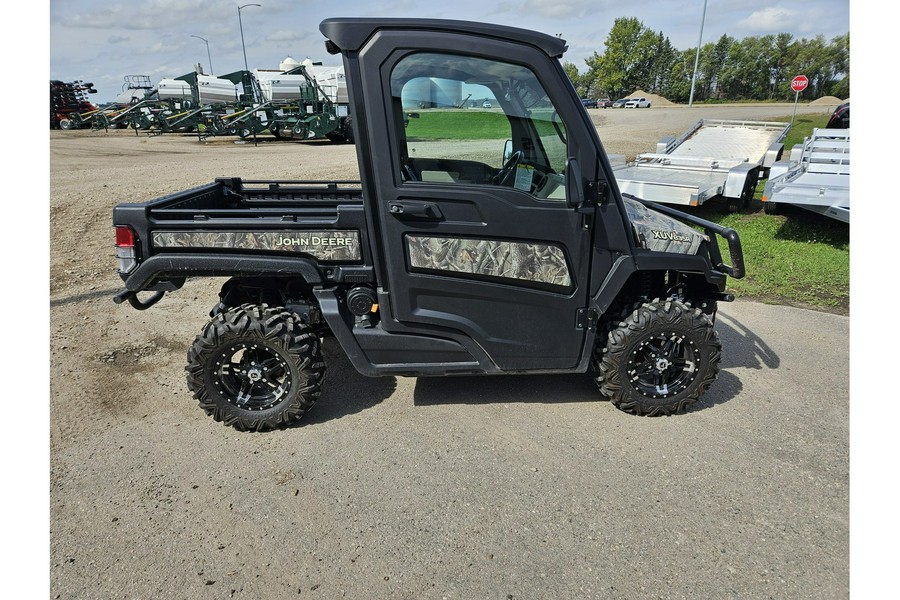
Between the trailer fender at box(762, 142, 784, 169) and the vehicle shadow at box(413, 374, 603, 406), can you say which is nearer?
the vehicle shadow at box(413, 374, 603, 406)

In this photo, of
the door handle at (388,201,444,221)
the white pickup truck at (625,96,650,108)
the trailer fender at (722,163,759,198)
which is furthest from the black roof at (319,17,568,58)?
the white pickup truck at (625,96,650,108)

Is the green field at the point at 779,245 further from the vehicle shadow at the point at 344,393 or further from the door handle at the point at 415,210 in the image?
the vehicle shadow at the point at 344,393

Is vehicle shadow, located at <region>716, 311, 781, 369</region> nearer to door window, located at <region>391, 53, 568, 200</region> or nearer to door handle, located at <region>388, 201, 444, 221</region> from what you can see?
door window, located at <region>391, 53, 568, 200</region>

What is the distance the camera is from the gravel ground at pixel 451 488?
2336 millimetres

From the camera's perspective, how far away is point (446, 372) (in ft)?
10.9

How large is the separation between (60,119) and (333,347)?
30.8m

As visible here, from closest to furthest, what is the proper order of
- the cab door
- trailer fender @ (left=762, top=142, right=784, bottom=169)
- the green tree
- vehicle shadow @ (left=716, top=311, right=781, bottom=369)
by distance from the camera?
the cab door
vehicle shadow @ (left=716, top=311, right=781, bottom=369)
trailer fender @ (left=762, top=142, right=784, bottom=169)
the green tree

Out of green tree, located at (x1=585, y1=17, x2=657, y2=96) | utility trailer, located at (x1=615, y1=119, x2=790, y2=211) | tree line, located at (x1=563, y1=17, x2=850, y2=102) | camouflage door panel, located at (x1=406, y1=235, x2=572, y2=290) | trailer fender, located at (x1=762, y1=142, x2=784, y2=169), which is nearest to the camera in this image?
camouflage door panel, located at (x1=406, y1=235, x2=572, y2=290)

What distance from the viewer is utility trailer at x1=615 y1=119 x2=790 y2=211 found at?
7.73 metres

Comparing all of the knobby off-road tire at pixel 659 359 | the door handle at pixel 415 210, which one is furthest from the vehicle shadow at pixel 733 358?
the door handle at pixel 415 210

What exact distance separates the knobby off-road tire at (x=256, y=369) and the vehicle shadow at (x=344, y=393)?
21 cm

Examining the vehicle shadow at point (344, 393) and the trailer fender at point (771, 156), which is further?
the trailer fender at point (771, 156)

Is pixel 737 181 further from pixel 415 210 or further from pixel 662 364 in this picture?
pixel 415 210

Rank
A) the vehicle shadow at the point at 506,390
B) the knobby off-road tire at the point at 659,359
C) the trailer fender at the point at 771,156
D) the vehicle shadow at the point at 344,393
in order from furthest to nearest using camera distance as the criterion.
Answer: the trailer fender at the point at 771,156 < the vehicle shadow at the point at 506,390 < the vehicle shadow at the point at 344,393 < the knobby off-road tire at the point at 659,359
